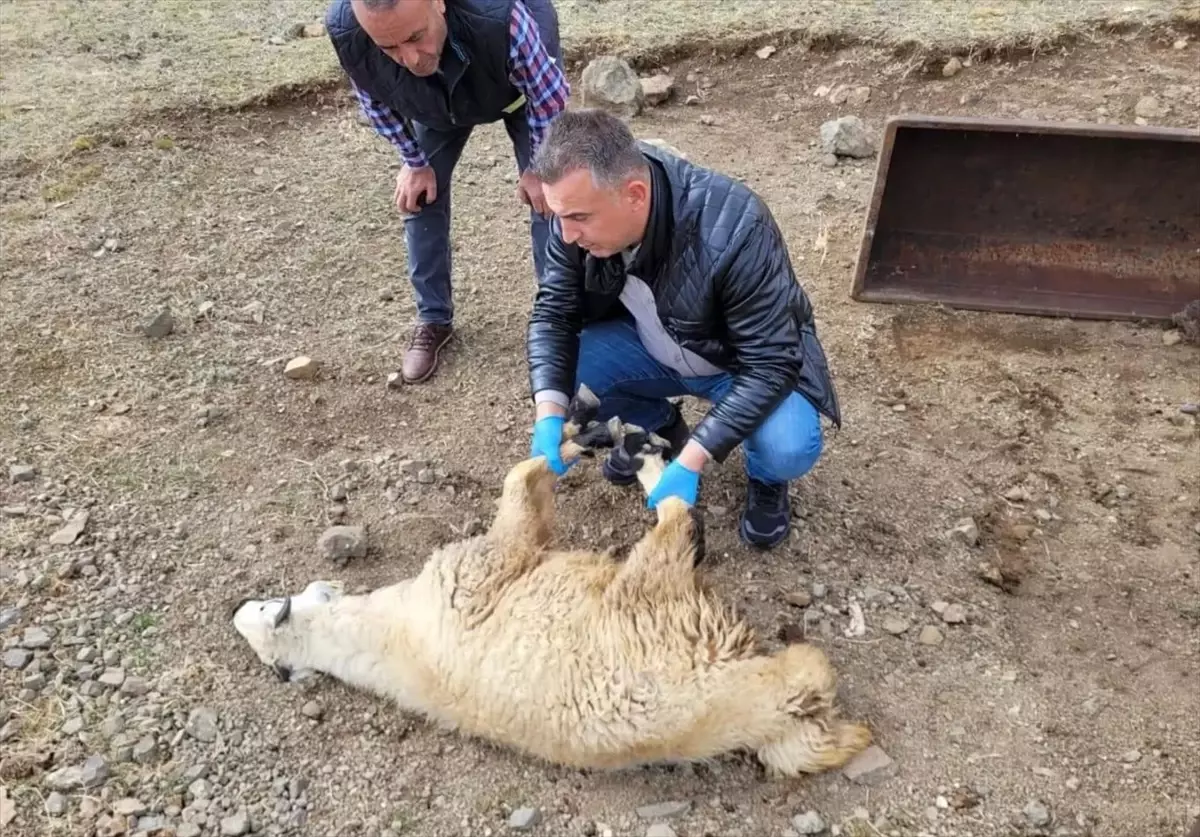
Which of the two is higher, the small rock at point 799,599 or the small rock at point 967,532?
the small rock at point 799,599

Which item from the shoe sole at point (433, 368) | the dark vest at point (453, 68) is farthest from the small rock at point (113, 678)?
the dark vest at point (453, 68)

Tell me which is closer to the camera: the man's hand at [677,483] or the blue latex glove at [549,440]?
the man's hand at [677,483]

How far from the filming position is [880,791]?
2898 millimetres

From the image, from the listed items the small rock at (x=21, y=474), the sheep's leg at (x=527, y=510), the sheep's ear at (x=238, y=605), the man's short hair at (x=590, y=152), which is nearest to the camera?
the man's short hair at (x=590, y=152)

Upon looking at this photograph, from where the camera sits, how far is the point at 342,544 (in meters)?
3.63

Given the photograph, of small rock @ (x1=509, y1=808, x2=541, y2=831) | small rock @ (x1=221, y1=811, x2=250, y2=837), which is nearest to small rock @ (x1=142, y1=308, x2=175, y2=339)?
small rock @ (x1=221, y1=811, x2=250, y2=837)

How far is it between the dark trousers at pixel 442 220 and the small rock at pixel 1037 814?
2782mm

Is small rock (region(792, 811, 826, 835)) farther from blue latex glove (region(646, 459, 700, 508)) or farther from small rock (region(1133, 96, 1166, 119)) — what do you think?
small rock (region(1133, 96, 1166, 119))

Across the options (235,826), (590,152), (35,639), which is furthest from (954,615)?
(35,639)

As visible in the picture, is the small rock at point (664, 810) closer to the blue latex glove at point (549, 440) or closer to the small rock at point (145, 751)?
the blue latex glove at point (549, 440)

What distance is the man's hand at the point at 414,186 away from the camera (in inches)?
169

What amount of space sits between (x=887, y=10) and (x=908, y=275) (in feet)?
11.7

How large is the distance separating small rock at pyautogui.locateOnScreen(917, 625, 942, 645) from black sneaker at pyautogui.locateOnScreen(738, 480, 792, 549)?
2.08 ft

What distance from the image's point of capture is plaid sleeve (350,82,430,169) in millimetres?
4043
